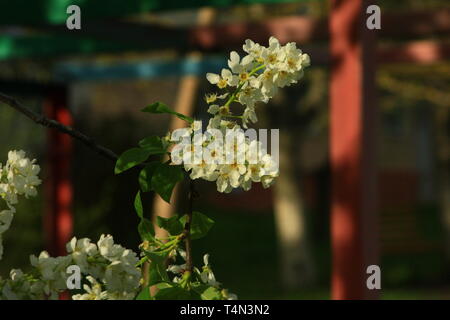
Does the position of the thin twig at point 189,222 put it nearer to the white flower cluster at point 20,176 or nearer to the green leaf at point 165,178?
the green leaf at point 165,178

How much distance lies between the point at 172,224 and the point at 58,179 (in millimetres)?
5850

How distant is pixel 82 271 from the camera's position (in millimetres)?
1834

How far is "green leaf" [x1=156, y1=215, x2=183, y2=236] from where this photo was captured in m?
1.89

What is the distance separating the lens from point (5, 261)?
9.34 m

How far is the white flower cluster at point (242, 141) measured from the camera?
1783 mm

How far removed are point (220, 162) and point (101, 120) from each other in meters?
8.28

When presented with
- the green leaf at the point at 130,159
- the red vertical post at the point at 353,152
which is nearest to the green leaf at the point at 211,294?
the green leaf at the point at 130,159

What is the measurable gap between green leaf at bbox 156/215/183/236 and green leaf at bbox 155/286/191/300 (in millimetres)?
158

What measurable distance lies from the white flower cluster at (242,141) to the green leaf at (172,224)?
12 centimetres

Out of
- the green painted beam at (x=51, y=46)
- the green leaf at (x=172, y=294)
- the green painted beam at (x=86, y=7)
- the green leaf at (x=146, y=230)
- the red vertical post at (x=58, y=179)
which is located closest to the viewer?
the green leaf at (x=172, y=294)

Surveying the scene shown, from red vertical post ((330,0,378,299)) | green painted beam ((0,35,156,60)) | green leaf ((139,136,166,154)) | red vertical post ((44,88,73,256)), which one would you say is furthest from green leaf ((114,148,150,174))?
red vertical post ((44,88,73,256))

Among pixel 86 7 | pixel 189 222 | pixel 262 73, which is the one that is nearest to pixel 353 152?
pixel 86 7

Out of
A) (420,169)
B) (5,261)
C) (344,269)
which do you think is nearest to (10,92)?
(5,261)
